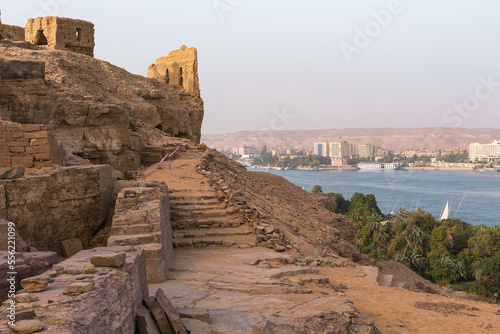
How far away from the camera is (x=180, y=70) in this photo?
34875 millimetres

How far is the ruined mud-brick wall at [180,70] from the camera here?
34.0 m

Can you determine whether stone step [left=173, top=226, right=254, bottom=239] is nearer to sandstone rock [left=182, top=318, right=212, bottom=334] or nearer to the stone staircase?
the stone staircase

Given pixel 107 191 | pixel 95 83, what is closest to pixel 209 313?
pixel 107 191

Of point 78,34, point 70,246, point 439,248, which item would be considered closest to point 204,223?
point 70,246

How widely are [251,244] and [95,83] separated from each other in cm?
1854

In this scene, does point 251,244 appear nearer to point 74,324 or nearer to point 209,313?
point 209,313

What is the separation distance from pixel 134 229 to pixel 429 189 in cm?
12070

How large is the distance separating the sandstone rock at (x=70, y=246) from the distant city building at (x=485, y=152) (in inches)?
7092

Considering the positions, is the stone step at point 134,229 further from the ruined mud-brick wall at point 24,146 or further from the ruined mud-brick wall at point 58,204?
the ruined mud-brick wall at point 24,146

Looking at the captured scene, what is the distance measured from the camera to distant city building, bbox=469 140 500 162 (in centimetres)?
16900

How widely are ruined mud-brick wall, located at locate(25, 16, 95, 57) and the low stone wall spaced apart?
25.9m

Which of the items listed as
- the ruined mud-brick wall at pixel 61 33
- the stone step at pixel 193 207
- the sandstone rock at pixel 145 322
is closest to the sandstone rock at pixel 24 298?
the sandstone rock at pixel 145 322

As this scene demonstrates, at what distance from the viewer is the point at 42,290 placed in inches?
175

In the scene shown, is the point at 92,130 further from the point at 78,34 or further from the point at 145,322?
the point at 78,34
